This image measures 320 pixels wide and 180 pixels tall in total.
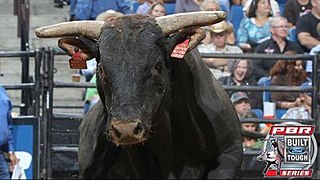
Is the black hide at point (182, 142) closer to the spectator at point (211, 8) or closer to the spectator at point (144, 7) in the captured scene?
the spectator at point (211, 8)

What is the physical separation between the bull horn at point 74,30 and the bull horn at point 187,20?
17.4 inches

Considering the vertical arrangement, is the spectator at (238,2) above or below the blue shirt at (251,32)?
above

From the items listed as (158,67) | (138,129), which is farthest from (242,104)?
(138,129)

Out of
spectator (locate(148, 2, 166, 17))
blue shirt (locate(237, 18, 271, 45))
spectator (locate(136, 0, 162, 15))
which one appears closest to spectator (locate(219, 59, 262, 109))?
blue shirt (locate(237, 18, 271, 45))

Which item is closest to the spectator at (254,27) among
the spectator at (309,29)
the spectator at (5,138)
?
the spectator at (309,29)

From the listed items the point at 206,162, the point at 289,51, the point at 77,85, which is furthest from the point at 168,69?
the point at 289,51

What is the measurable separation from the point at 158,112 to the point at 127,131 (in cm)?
62

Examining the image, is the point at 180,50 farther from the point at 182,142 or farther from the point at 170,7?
the point at 170,7

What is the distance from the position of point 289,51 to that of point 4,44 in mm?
3433

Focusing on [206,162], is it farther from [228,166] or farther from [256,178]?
[256,178]

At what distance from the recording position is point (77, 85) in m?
10.9

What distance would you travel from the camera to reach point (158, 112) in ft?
21.8

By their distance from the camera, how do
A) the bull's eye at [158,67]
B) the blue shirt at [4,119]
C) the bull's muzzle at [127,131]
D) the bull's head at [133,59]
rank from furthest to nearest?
the blue shirt at [4,119]
the bull's eye at [158,67]
the bull's head at [133,59]
the bull's muzzle at [127,131]

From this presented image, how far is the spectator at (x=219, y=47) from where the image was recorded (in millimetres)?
11562
